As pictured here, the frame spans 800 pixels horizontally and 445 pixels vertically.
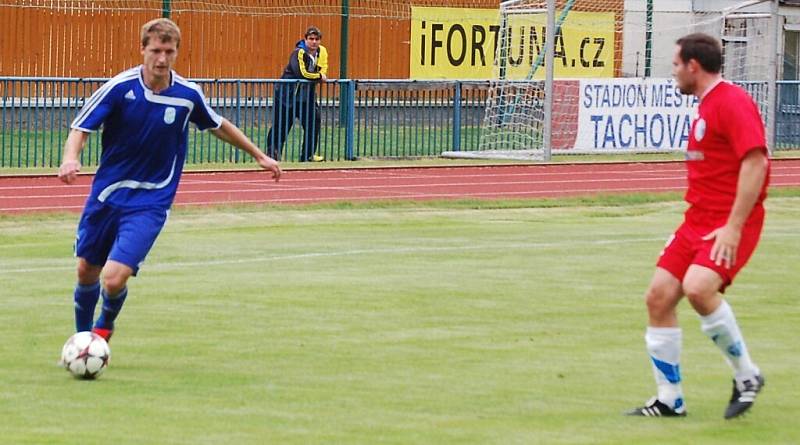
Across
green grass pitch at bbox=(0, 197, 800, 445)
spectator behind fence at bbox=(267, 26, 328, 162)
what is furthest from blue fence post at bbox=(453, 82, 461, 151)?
green grass pitch at bbox=(0, 197, 800, 445)

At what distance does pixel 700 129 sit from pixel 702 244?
54cm

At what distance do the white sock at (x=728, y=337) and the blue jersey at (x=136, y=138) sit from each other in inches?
126

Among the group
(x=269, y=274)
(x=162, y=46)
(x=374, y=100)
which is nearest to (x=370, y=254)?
(x=269, y=274)

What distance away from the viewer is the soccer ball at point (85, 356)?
29.5 feet

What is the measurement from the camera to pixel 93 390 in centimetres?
873

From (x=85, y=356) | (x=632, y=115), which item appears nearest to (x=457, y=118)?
(x=632, y=115)

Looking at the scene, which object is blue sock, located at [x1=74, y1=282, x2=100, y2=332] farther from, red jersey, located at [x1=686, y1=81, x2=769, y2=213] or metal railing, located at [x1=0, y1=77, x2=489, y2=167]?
metal railing, located at [x1=0, y1=77, x2=489, y2=167]

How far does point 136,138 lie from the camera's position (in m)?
9.55

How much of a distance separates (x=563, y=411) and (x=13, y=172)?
16.3m

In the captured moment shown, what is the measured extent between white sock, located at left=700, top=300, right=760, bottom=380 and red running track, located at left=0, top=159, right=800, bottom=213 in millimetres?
12414

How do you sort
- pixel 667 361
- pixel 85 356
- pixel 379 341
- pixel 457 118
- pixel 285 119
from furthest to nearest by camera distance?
pixel 457 118 → pixel 285 119 → pixel 379 341 → pixel 85 356 → pixel 667 361

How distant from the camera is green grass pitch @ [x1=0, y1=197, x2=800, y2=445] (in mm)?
7875

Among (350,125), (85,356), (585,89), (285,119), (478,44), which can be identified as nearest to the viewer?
(85,356)

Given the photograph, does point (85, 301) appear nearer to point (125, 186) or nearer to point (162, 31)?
point (125, 186)
